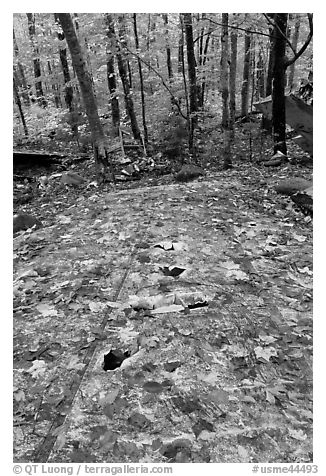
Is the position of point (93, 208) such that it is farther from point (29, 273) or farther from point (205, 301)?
point (205, 301)

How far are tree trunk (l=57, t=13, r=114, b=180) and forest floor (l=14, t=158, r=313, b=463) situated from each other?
225 centimetres

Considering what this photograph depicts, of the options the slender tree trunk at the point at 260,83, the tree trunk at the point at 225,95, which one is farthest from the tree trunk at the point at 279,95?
the slender tree trunk at the point at 260,83

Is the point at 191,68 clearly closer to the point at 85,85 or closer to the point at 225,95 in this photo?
the point at 225,95

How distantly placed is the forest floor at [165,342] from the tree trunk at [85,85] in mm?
2250

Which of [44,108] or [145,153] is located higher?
[44,108]

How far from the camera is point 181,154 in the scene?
690cm

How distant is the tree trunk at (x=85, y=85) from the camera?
4.32m

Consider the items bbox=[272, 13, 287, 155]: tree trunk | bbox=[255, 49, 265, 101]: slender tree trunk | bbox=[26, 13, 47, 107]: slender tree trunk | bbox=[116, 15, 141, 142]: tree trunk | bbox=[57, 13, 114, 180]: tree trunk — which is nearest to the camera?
bbox=[57, 13, 114, 180]: tree trunk

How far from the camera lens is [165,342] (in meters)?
1.89

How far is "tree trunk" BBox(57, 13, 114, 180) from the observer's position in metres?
4.32

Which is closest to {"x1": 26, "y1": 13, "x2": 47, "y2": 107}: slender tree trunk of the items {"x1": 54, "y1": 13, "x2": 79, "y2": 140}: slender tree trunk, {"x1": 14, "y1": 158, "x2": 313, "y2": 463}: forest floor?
{"x1": 54, "y1": 13, "x2": 79, "y2": 140}: slender tree trunk

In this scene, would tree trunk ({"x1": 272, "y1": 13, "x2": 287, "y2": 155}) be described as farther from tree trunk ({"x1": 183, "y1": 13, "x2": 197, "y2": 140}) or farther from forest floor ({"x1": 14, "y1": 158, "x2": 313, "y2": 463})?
forest floor ({"x1": 14, "y1": 158, "x2": 313, "y2": 463})

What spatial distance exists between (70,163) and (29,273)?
5.70 metres

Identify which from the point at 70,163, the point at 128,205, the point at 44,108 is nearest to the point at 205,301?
the point at 128,205
